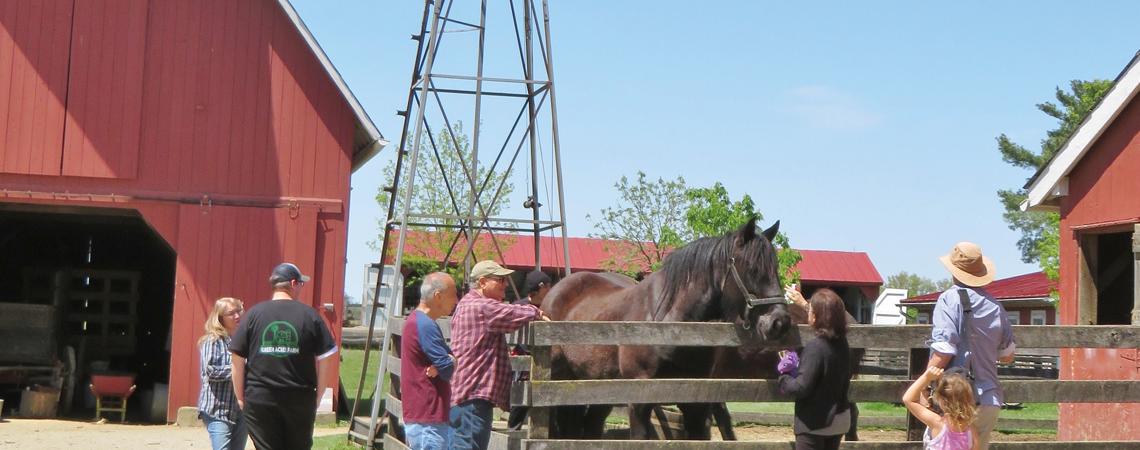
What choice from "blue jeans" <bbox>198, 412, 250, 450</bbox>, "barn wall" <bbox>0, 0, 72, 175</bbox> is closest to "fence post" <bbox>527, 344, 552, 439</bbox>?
"blue jeans" <bbox>198, 412, 250, 450</bbox>

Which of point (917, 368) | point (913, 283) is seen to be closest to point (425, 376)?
point (917, 368)

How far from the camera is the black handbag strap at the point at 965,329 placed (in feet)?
19.6

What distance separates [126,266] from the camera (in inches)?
809

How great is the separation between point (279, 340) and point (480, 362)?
43.2 inches

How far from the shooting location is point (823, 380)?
6164 mm

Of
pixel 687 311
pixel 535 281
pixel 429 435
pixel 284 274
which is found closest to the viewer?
pixel 429 435

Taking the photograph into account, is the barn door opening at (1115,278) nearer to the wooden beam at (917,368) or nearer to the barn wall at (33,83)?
the wooden beam at (917,368)

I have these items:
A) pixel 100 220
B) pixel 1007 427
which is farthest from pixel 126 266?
pixel 1007 427

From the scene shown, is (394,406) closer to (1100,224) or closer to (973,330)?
(973,330)

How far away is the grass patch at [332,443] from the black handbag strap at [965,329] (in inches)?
263

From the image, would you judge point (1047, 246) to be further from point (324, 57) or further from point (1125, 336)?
point (1125, 336)

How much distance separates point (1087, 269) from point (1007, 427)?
2361 millimetres

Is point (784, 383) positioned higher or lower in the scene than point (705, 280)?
lower

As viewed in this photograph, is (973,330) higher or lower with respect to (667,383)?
higher
